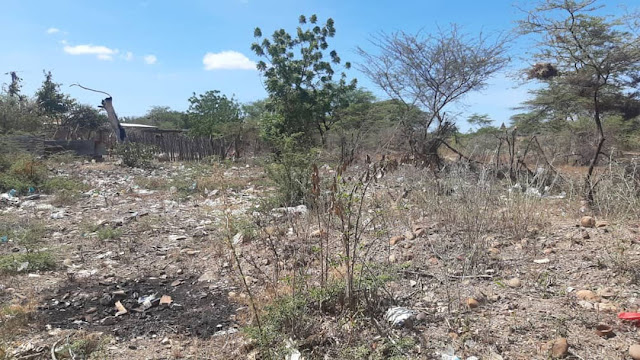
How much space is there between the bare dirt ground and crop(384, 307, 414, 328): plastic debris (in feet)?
0.15

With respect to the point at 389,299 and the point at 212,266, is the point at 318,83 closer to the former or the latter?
the point at 212,266

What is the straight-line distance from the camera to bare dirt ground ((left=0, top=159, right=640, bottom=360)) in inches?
80.3

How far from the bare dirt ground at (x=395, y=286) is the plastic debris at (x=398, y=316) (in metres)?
0.04

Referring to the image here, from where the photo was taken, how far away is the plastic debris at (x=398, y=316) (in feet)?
6.97

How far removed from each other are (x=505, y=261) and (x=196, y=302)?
81.7 inches

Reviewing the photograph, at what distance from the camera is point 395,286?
2.60 metres

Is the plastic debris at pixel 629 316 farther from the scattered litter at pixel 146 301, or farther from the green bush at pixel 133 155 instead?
the green bush at pixel 133 155

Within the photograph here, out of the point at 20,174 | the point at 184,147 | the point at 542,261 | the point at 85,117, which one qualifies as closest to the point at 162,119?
the point at 85,117

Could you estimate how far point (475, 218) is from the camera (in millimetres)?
3047

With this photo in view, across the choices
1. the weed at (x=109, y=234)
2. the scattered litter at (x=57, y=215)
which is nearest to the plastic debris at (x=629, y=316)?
the weed at (x=109, y=234)

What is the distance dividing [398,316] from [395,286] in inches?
17.9

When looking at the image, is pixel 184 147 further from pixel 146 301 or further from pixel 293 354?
pixel 293 354

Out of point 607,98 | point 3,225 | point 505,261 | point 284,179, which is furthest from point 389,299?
point 607,98

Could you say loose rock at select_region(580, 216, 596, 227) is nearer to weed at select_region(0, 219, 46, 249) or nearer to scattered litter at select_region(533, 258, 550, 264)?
scattered litter at select_region(533, 258, 550, 264)
